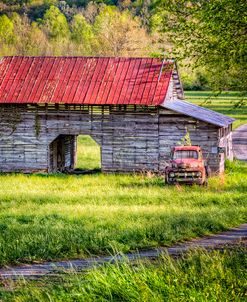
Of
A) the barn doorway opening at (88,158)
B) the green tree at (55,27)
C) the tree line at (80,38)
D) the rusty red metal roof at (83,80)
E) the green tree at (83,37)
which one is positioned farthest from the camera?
the green tree at (55,27)

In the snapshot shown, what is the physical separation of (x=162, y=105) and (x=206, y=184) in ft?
21.1

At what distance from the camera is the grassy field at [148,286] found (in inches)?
413

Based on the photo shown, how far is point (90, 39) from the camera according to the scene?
320 feet

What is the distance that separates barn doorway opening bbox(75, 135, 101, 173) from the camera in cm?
3874

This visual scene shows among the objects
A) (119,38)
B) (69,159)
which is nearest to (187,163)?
(69,159)

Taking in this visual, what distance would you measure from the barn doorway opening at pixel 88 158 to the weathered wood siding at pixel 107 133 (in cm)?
254

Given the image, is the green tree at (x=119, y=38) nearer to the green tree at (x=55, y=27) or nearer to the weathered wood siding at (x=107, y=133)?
the green tree at (x=55, y=27)

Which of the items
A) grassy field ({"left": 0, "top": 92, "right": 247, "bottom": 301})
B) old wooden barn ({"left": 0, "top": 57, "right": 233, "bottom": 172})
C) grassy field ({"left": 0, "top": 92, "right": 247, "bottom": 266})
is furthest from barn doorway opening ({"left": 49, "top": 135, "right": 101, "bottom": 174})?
grassy field ({"left": 0, "top": 92, "right": 247, "bottom": 266})

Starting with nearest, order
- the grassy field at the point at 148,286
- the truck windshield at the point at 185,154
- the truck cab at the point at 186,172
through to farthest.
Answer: the grassy field at the point at 148,286 → the truck cab at the point at 186,172 → the truck windshield at the point at 185,154

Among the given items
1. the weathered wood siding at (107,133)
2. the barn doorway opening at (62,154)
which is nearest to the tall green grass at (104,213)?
the weathered wood siding at (107,133)

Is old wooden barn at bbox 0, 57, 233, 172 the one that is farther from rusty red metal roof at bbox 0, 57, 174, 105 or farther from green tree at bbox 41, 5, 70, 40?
green tree at bbox 41, 5, 70, 40

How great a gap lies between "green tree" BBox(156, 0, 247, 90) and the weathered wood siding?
16687 millimetres

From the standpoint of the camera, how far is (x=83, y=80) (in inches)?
1436

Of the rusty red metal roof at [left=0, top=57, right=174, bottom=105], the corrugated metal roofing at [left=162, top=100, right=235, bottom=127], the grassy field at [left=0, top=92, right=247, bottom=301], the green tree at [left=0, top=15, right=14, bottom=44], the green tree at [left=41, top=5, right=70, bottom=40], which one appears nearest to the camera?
the grassy field at [left=0, top=92, right=247, bottom=301]
